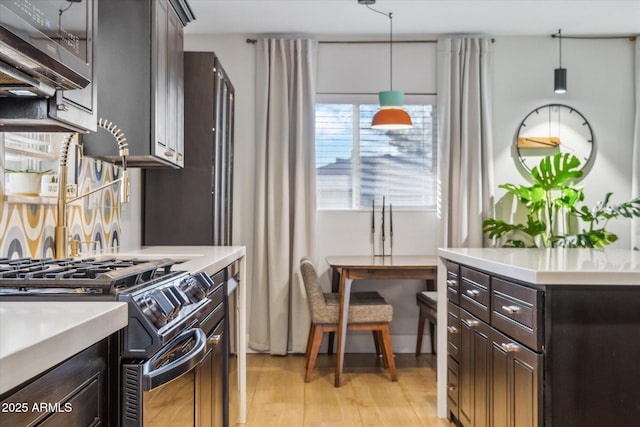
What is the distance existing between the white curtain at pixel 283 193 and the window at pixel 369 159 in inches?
7.2

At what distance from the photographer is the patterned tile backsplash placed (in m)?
2.03

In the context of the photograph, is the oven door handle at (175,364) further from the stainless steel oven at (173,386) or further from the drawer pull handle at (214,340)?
the drawer pull handle at (214,340)

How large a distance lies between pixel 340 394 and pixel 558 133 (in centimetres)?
289

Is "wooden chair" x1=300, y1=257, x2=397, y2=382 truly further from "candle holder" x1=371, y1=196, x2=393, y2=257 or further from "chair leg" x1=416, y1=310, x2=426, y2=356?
"candle holder" x1=371, y1=196, x2=393, y2=257

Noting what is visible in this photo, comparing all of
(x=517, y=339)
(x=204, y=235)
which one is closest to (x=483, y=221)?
(x=204, y=235)

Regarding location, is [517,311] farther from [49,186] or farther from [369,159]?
[369,159]

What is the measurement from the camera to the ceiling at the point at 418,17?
13.5 feet

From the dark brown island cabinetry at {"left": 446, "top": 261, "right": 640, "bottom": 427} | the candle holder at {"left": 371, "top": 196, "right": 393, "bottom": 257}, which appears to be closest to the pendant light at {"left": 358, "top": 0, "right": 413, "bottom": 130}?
the candle holder at {"left": 371, "top": 196, "right": 393, "bottom": 257}

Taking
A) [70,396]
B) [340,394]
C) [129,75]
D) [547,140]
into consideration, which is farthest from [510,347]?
[547,140]

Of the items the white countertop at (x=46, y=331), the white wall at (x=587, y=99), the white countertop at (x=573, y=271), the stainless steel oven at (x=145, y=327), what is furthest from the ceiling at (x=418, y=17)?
the white countertop at (x=46, y=331)

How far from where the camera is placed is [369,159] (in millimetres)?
4934

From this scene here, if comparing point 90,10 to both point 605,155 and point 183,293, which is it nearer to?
point 183,293

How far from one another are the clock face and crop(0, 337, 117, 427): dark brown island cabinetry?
4421 mm

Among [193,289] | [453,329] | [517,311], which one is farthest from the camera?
[453,329]
